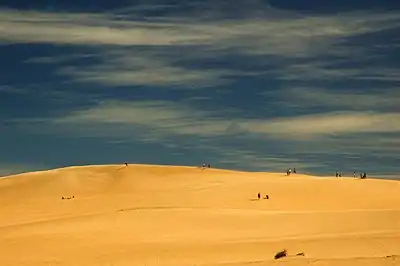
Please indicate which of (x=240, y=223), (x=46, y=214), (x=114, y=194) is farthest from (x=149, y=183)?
(x=240, y=223)

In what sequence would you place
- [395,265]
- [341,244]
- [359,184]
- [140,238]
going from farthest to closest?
[359,184]
[140,238]
[341,244]
[395,265]

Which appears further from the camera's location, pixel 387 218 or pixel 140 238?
pixel 387 218

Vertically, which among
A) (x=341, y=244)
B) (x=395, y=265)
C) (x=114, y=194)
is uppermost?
(x=114, y=194)

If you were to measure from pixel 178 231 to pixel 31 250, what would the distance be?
22.9 feet

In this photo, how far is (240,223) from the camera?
33.4 m

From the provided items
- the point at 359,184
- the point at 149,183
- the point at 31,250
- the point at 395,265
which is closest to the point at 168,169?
the point at 149,183

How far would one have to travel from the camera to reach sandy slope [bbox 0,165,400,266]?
24891 mm

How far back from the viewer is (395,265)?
780 inches

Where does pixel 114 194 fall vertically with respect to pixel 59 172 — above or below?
below

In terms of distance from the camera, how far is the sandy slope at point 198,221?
24891 mm

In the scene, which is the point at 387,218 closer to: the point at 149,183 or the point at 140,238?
Result: the point at 140,238

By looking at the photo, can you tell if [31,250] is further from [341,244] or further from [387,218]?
[387,218]

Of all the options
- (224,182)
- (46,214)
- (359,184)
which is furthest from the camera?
(224,182)

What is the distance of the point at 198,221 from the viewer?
3400 centimetres
